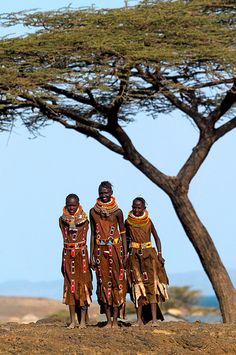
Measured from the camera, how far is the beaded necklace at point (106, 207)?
13.4 metres

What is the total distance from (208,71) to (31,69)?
3157 millimetres

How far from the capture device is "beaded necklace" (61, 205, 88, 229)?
13383 mm

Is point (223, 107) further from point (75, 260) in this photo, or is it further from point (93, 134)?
point (75, 260)

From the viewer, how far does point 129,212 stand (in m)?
13.9

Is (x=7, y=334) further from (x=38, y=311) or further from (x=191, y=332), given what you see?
(x=38, y=311)

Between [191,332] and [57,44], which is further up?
[57,44]

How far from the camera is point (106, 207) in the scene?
1344 centimetres

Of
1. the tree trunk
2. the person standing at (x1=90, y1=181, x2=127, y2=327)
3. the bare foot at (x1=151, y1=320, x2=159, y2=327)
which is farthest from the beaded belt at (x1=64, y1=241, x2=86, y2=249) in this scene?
the tree trunk

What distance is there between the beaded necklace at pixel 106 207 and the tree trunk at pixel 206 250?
6276mm

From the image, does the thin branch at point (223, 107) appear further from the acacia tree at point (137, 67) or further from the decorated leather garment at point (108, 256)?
the decorated leather garment at point (108, 256)

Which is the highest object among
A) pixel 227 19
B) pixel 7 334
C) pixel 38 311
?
pixel 38 311

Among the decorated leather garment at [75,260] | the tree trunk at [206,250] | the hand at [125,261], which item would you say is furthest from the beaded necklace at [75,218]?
the tree trunk at [206,250]

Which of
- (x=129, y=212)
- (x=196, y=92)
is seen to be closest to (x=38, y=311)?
(x=196, y=92)

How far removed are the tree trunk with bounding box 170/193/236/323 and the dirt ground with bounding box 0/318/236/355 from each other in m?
5.43
